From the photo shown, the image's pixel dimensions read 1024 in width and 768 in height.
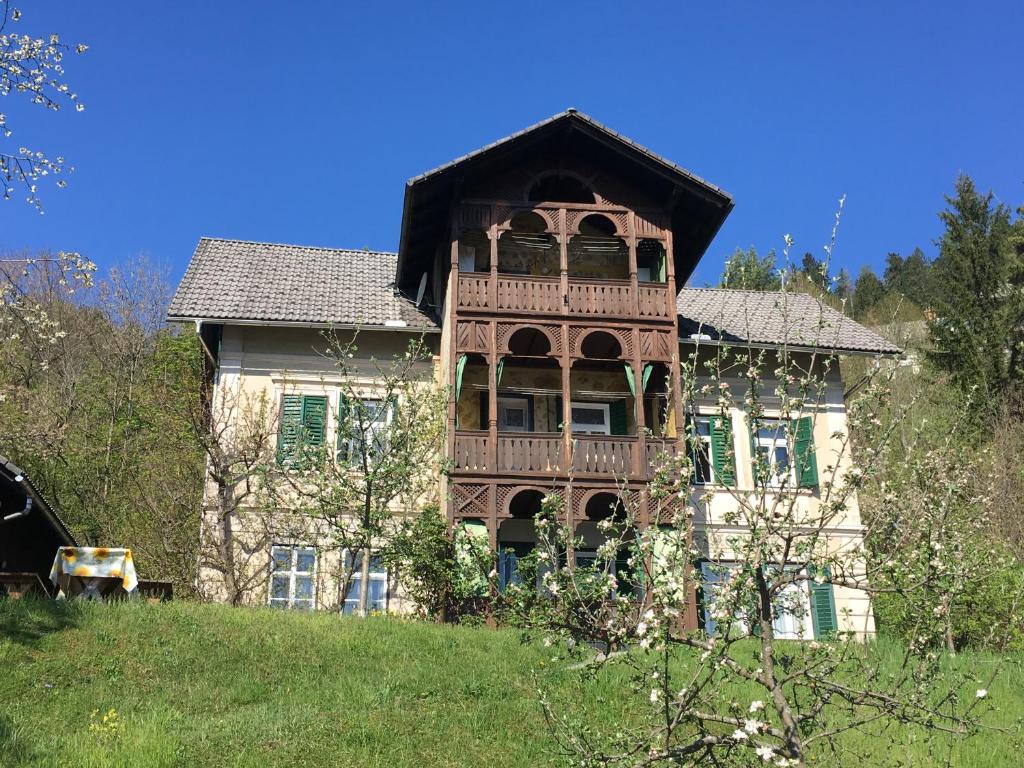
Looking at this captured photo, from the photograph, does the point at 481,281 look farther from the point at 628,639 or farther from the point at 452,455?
the point at 628,639

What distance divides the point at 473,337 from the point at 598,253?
445 centimetres

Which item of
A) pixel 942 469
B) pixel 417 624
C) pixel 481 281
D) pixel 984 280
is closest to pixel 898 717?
pixel 942 469

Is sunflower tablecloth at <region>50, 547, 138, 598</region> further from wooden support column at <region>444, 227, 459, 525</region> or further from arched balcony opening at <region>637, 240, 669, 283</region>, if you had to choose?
arched balcony opening at <region>637, 240, 669, 283</region>

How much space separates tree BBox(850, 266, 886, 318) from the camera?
53.8 metres

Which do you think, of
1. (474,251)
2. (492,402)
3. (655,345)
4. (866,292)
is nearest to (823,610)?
(655,345)

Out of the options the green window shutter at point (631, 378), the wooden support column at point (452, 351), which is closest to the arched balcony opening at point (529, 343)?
the wooden support column at point (452, 351)

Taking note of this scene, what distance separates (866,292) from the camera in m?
57.7

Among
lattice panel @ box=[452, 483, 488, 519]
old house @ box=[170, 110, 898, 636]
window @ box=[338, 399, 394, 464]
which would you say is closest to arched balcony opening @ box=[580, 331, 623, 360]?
old house @ box=[170, 110, 898, 636]

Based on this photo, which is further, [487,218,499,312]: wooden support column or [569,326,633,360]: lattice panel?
[569,326,633,360]: lattice panel

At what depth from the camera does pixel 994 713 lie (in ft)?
40.1

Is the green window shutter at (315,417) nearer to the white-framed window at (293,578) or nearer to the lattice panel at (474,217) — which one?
the white-framed window at (293,578)

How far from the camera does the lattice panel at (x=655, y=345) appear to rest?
62.1 feet

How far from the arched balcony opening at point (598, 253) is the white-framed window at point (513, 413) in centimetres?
307

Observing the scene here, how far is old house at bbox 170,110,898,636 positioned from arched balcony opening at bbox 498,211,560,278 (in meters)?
0.03
